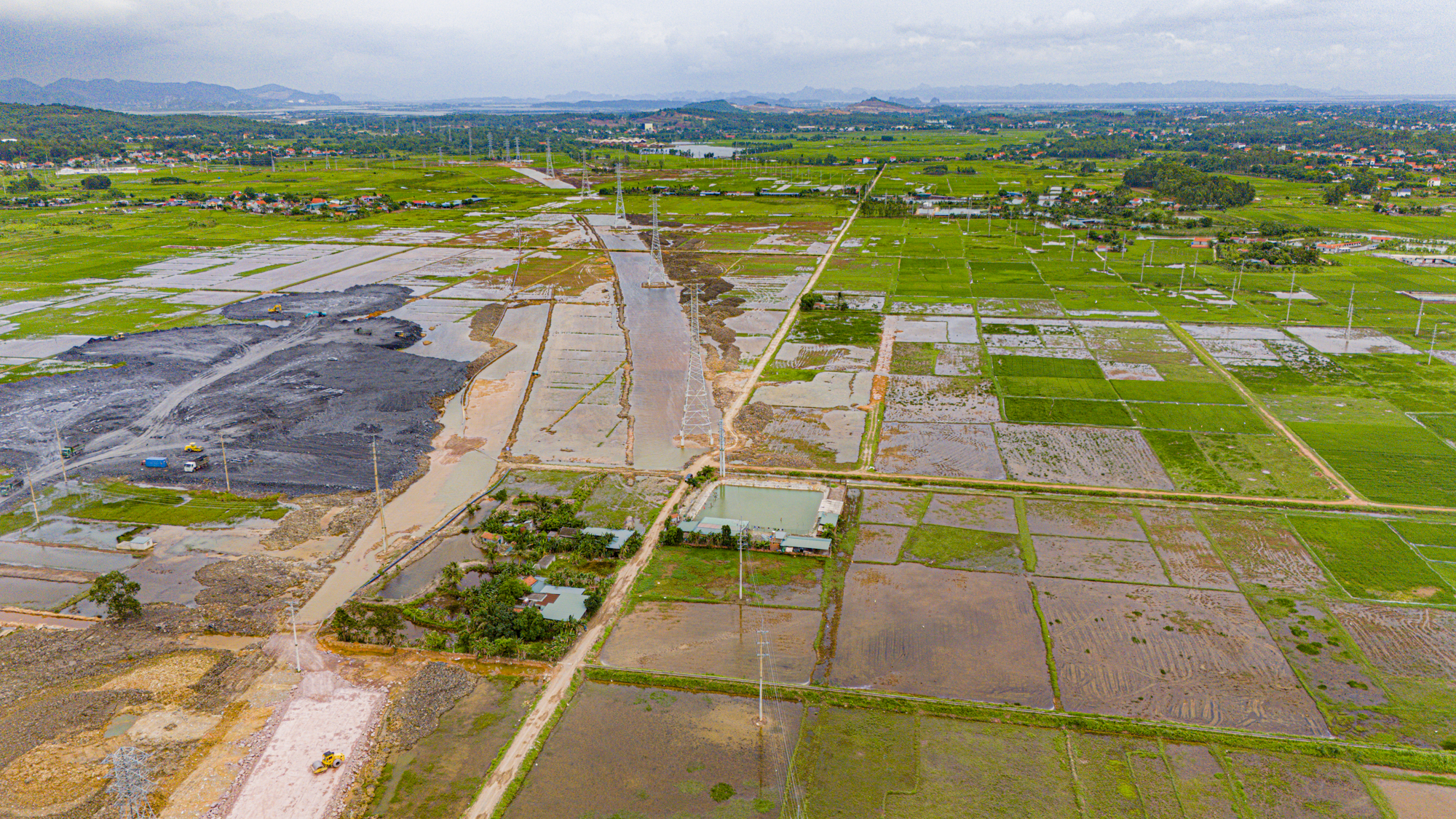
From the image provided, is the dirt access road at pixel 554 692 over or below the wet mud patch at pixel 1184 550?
below

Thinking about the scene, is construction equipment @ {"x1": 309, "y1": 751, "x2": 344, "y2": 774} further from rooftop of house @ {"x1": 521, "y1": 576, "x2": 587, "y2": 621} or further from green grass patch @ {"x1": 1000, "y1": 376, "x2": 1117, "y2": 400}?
green grass patch @ {"x1": 1000, "y1": 376, "x2": 1117, "y2": 400}

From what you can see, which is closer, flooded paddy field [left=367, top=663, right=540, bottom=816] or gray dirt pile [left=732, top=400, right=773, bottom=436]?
flooded paddy field [left=367, top=663, right=540, bottom=816]

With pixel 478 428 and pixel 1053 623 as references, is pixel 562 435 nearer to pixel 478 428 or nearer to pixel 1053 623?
pixel 478 428

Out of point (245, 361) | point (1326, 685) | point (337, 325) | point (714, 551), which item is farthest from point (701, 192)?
point (1326, 685)

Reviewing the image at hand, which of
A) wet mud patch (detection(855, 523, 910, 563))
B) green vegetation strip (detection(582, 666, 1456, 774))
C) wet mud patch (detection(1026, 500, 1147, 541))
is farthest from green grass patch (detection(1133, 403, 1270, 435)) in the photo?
green vegetation strip (detection(582, 666, 1456, 774))

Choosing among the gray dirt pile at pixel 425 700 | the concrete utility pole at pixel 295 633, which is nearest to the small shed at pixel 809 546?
the gray dirt pile at pixel 425 700

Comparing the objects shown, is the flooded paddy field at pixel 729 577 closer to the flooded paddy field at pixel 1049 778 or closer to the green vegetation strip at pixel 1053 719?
the green vegetation strip at pixel 1053 719
